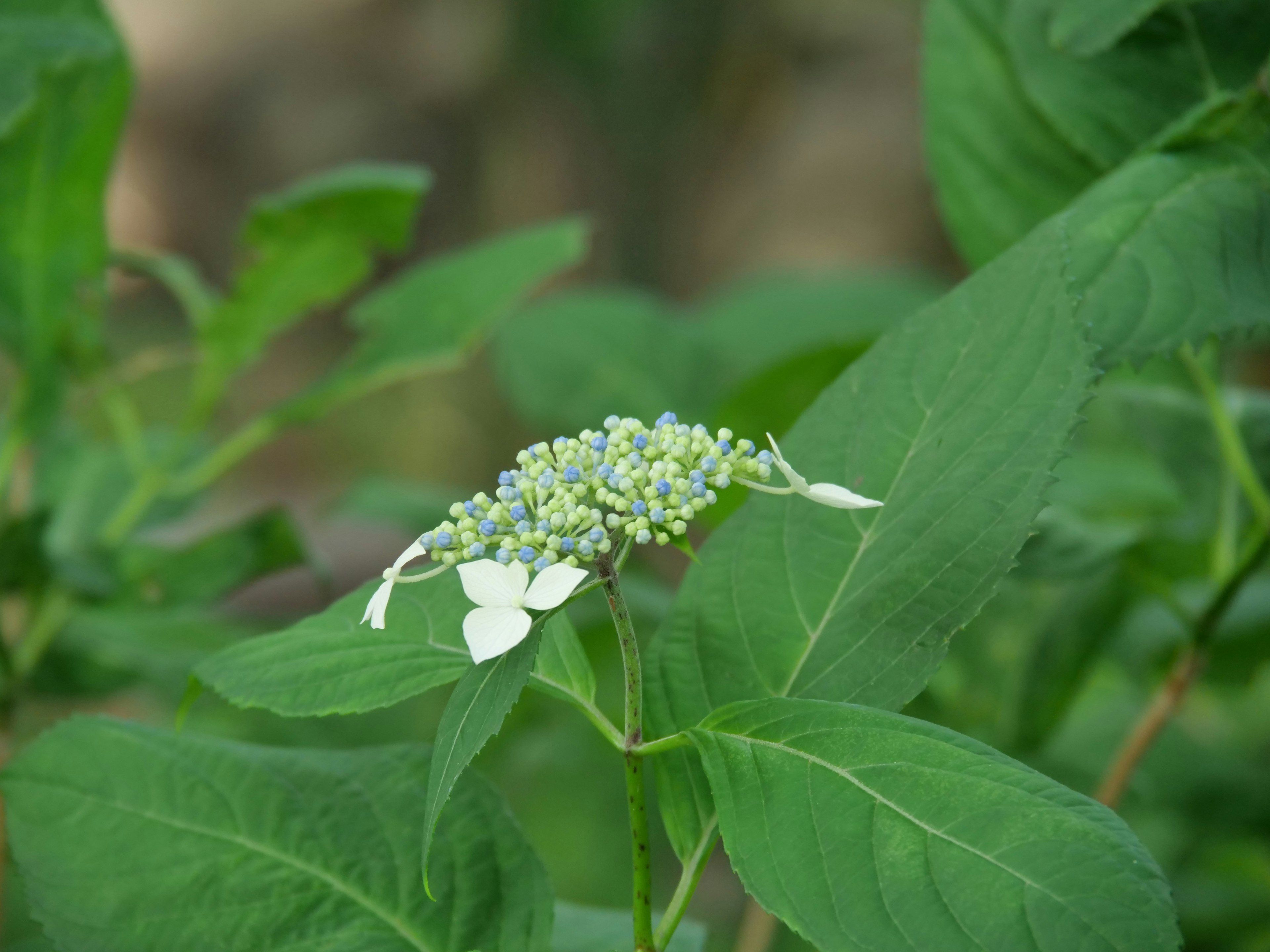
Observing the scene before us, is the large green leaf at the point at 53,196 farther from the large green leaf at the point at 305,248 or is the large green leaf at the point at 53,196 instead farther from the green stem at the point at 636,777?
the green stem at the point at 636,777

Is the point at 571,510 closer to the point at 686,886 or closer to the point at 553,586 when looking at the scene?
the point at 553,586

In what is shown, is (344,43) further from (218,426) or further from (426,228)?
(218,426)

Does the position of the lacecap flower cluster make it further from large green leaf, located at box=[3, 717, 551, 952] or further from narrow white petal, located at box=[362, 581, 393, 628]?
large green leaf, located at box=[3, 717, 551, 952]

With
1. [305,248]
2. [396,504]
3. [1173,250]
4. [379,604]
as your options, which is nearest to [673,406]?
[396,504]

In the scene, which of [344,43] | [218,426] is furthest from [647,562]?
[344,43]

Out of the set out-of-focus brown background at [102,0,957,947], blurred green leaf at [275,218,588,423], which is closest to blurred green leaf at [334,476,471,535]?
blurred green leaf at [275,218,588,423]

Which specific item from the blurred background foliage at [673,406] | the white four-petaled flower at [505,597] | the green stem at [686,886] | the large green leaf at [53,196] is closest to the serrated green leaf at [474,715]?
the white four-petaled flower at [505,597]

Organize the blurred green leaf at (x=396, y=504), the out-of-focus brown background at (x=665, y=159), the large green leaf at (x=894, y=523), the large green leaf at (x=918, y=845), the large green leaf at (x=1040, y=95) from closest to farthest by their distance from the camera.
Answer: the large green leaf at (x=918, y=845) < the large green leaf at (x=894, y=523) < the large green leaf at (x=1040, y=95) < the blurred green leaf at (x=396, y=504) < the out-of-focus brown background at (x=665, y=159)
